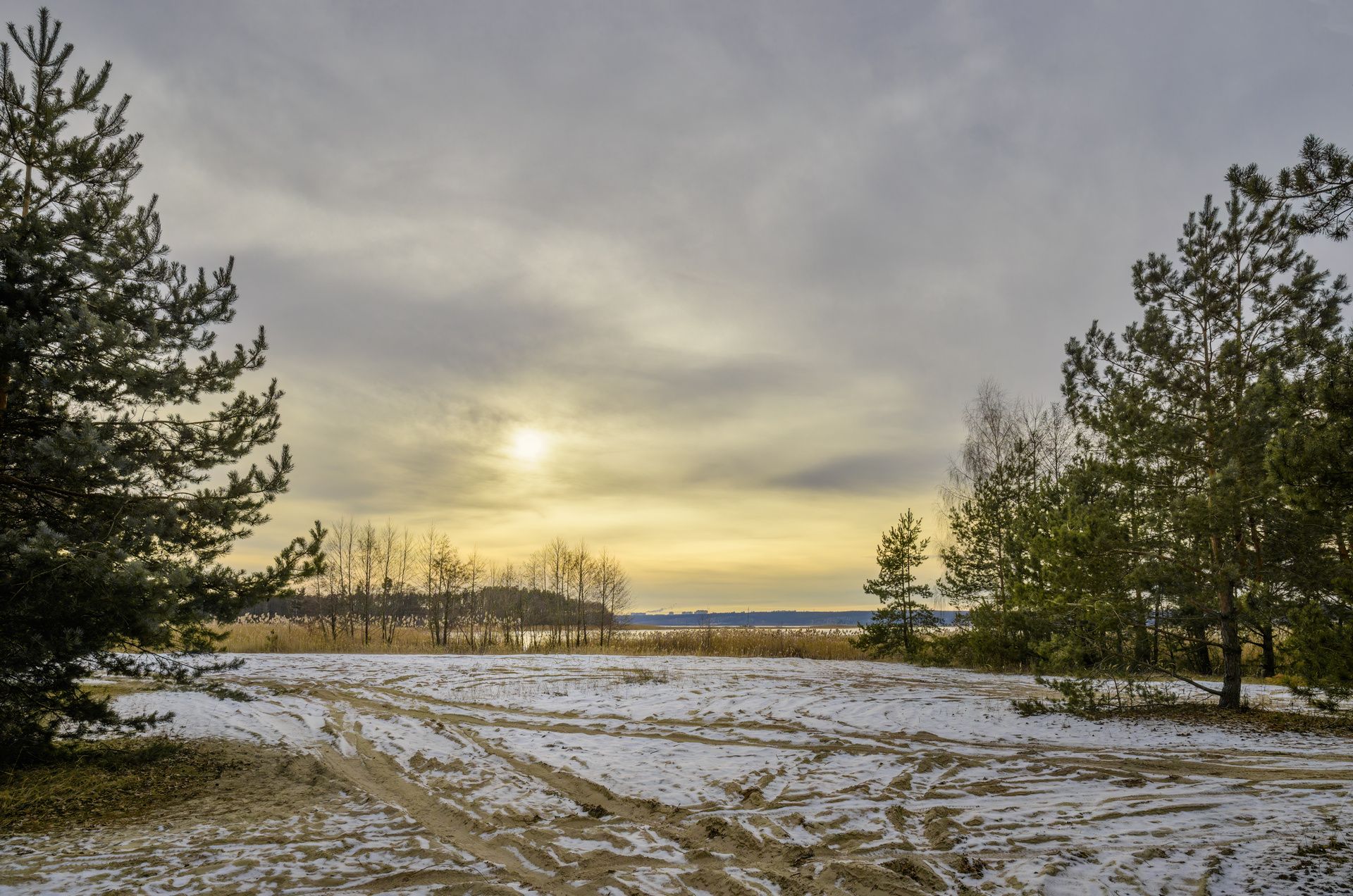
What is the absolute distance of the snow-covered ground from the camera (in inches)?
197

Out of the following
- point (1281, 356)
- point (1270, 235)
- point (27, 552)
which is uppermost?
point (1270, 235)

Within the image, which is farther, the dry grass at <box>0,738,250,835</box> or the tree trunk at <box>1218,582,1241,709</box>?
the tree trunk at <box>1218,582,1241,709</box>

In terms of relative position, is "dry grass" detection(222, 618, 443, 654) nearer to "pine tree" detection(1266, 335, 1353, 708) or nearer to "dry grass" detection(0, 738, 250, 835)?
"dry grass" detection(0, 738, 250, 835)

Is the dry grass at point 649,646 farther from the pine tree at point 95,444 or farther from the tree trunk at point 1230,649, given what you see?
the pine tree at point 95,444

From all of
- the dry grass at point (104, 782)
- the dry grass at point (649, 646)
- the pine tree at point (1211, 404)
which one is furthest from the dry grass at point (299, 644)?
the pine tree at point (1211, 404)

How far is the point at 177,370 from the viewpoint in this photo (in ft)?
25.9

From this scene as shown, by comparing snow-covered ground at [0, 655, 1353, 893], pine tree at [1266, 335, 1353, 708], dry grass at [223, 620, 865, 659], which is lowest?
dry grass at [223, 620, 865, 659]

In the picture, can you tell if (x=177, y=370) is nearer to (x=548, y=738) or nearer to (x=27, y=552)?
(x=27, y=552)

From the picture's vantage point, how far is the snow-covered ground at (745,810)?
5016 mm

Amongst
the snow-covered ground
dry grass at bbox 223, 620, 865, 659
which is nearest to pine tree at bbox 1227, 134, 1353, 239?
the snow-covered ground

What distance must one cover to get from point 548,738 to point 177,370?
6871 millimetres

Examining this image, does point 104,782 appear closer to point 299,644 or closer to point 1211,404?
point 1211,404

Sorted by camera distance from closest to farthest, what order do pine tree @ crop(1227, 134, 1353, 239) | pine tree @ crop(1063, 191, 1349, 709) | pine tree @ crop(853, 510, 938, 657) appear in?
pine tree @ crop(1227, 134, 1353, 239) < pine tree @ crop(1063, 191, 1349, 709) < pine tree @ crop(853, 510, 938, 657)

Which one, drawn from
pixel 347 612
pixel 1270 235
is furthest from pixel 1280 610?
pixel 347 612
